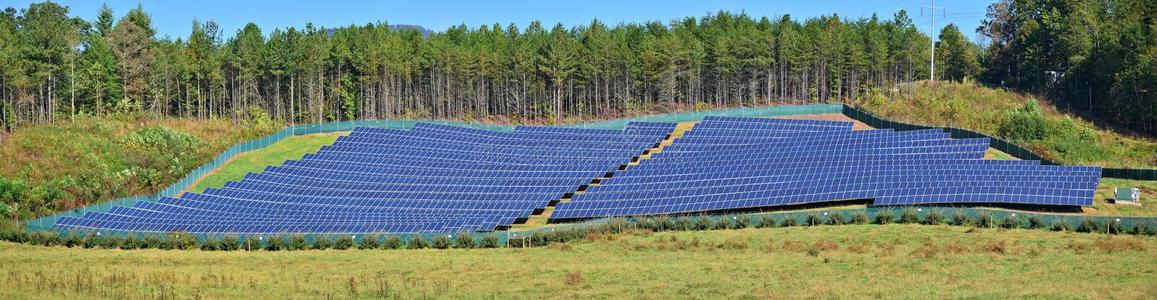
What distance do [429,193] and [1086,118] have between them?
273ft

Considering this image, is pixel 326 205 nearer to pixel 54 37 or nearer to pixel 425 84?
pixel 54 37

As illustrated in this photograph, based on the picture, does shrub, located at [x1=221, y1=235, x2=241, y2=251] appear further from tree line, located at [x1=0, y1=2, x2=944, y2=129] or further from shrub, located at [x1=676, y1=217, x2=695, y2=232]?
tree line, located at [x1=0, y1=2, x2=944, y2=129]

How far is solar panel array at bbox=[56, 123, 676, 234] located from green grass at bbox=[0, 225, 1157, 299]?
21.8 ft

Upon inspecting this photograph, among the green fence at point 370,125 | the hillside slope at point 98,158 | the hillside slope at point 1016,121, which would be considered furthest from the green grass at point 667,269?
the hillside slope at point 1016,121

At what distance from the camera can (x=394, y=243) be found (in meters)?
70.1

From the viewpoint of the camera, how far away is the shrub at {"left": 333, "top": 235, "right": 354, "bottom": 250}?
70.4 metres

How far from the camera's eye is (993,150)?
87.3 metres

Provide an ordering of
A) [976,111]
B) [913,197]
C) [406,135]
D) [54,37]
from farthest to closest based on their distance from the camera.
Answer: [976,111], [54,37], [406,135], [913,197]

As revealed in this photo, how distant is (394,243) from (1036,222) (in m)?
33.3

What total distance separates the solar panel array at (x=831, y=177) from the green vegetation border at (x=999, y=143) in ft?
8.99

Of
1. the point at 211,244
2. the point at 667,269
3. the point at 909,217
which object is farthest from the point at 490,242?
the point at 909,217

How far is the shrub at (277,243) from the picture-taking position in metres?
71.0

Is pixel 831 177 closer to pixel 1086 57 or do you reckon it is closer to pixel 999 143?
pixel 999 143

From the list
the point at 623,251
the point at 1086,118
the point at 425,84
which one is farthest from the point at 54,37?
the point at 1086,118
